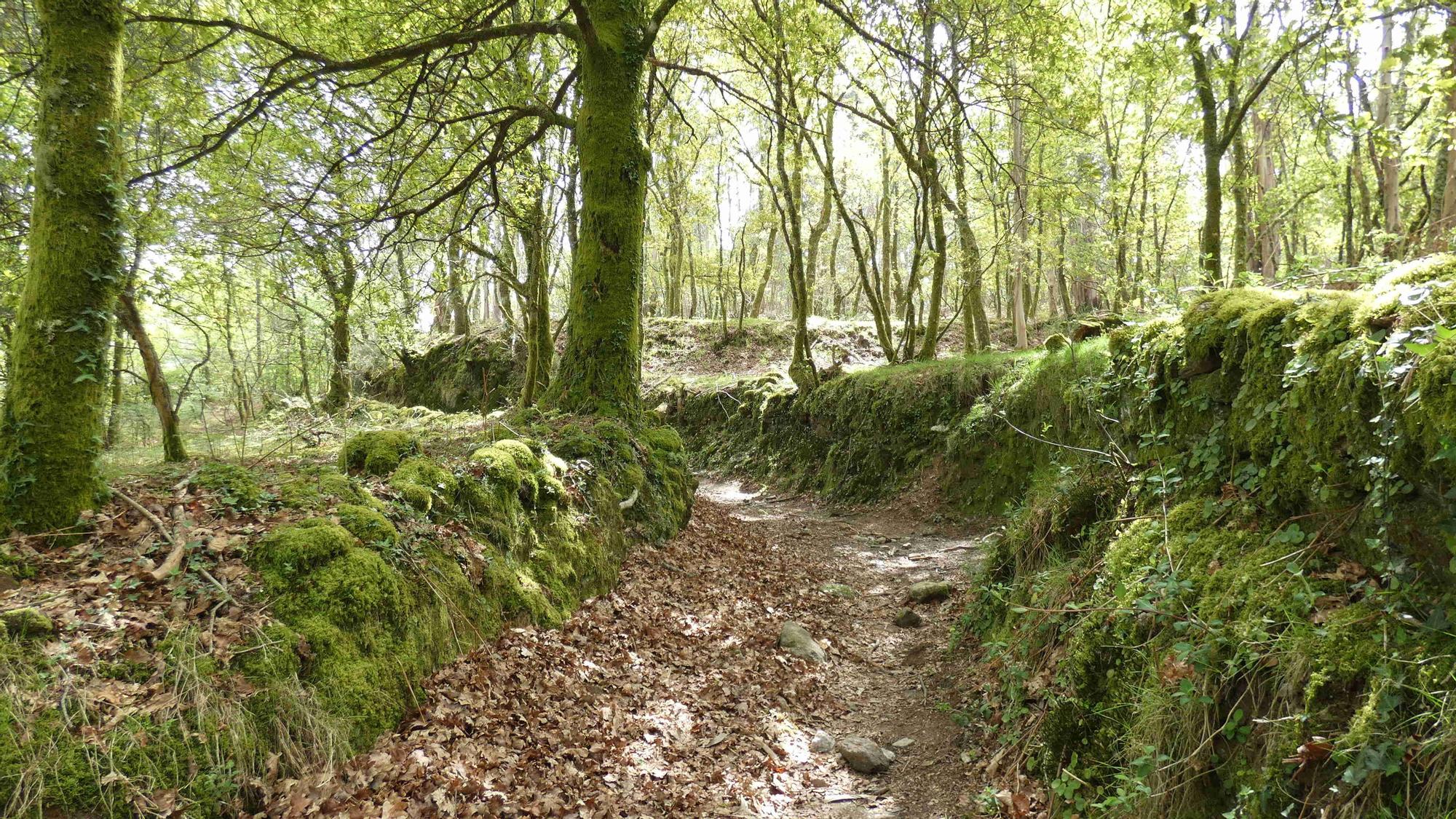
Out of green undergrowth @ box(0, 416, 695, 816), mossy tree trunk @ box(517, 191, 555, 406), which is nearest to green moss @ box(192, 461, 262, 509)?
green undergrowth @ box(0, 416, 695, 816)

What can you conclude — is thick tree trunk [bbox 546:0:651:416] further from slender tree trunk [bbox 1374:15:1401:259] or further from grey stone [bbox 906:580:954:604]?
slender tree trunk [bbox 1374:15:1401:259]

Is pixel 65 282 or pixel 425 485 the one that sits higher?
pixel 65 282

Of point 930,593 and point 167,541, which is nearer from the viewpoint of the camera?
point 167,541

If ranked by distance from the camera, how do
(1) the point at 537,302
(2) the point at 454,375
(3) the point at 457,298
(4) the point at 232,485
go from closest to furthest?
1. (4) the point at 232,485
2. (1) the point at 537,302
3. (3) the point at 457,298
4. (2) the point at 454,375

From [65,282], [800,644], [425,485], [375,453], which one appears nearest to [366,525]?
[425,485]

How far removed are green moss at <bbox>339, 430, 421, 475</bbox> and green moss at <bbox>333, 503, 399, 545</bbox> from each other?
971 mm

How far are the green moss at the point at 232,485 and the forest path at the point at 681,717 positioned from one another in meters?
1.65

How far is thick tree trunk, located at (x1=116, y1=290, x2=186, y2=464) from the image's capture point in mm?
4930

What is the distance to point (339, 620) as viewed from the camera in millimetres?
3328

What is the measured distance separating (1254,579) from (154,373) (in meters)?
8.13

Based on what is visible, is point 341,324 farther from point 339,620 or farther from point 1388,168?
point 1388,168

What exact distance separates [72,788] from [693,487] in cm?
705

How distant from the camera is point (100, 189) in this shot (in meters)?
3.30

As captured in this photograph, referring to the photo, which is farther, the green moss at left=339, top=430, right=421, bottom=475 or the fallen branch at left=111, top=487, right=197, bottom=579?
the green moss at left=339, top=430, right=421, bottom=475
